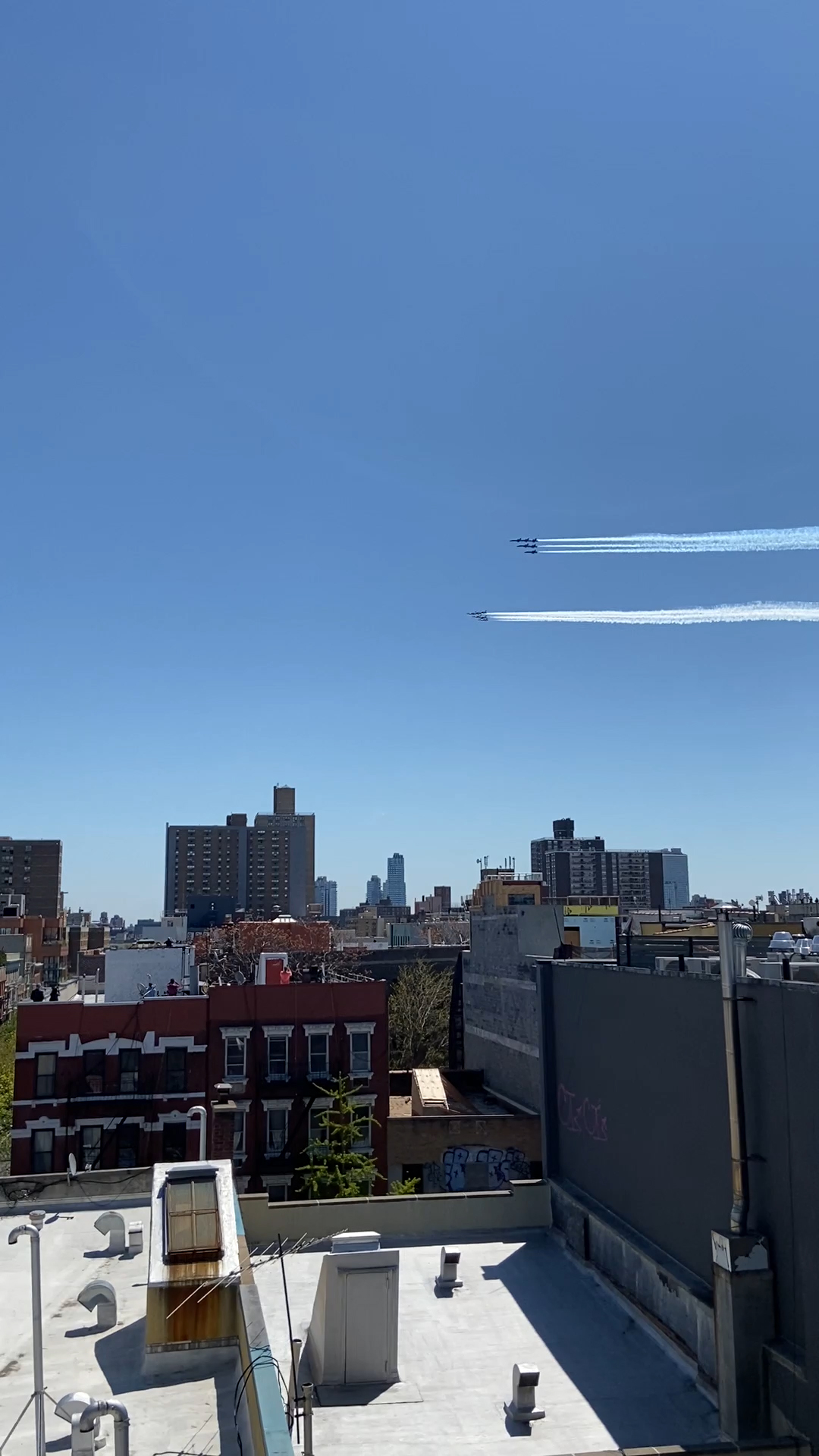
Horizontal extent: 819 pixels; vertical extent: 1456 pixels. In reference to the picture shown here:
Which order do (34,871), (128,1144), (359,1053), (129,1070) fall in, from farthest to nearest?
1. (34,871)
2. (359,1053)
3. (129,1070)
4. (128,1144)

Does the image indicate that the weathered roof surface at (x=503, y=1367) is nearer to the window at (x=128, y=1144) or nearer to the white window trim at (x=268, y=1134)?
the window at (x=128, y=1144)

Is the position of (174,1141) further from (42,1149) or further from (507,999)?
(507,999)

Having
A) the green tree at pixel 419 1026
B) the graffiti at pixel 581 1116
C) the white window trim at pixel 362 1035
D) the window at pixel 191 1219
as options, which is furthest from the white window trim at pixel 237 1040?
the green tree at pixel 419 1026

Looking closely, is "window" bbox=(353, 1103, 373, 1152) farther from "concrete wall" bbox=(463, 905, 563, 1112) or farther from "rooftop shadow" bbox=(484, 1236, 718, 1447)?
"rooftop shadow" bbox=(484, 1236, 718, 1447)

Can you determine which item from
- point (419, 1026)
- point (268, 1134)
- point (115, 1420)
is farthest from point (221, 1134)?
point (419, 1026)

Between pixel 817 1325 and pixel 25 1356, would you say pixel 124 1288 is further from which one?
pixel 817 1325

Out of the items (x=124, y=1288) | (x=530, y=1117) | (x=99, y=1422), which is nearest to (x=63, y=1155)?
(x=530, y=1117)
